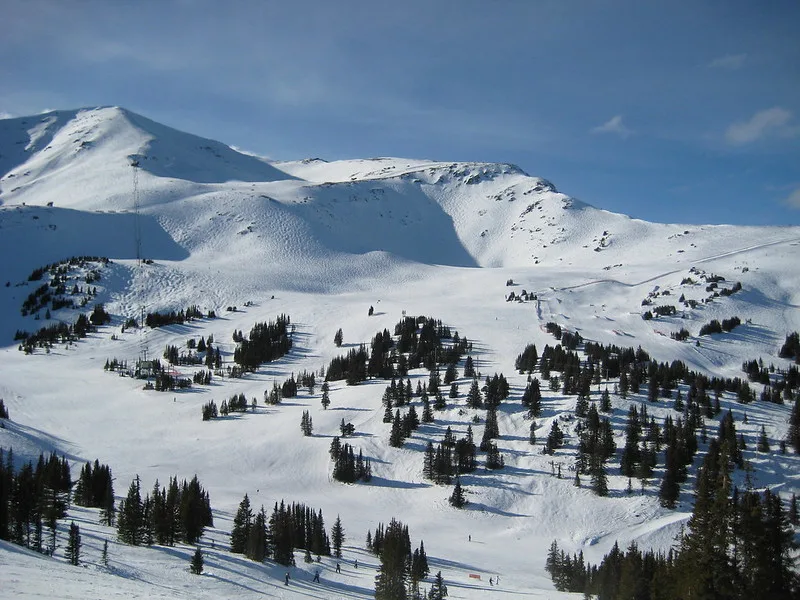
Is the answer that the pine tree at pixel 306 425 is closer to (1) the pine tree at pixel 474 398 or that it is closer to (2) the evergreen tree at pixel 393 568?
(1) the pine tree at pixel 474 398

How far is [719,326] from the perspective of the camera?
17775cm

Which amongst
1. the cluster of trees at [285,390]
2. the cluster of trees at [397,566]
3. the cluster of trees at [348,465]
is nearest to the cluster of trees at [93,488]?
the cluster of trees at [397,566]

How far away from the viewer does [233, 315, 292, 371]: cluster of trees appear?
153625 millimetres

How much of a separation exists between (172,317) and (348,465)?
105 meters

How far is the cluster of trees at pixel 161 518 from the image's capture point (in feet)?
204

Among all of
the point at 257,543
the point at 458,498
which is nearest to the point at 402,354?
the point at 458,498

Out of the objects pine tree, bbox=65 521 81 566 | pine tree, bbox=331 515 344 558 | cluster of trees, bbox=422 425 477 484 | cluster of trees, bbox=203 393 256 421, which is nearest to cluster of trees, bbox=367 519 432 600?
pine tree, bbox=331 515 344 558

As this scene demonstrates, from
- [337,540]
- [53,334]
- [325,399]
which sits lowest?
[337,540]

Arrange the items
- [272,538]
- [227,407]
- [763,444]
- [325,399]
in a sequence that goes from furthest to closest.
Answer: [227,407] < [325,399] < [763,444] < [272,538]

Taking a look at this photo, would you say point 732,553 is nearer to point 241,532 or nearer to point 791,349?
point 241,532

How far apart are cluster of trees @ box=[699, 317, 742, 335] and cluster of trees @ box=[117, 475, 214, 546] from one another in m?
151

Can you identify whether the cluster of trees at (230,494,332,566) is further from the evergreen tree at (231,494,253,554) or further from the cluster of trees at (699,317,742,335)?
the cluster of trees at (699,317,742,335)

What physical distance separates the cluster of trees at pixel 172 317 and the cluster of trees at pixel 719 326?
486ft

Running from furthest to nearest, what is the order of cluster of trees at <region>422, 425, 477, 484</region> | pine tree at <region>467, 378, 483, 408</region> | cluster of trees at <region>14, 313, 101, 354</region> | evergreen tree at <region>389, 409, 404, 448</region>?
1. cluster of trees at <region>14, 313, 101, 354</region>
2. pine tree at <region>467, 378, 483, 408</region>
3. evergreen tree at <region>389, 409, 404, 448</region>
4. cluster of trees at <region>422, 425, 477, 484</region>
